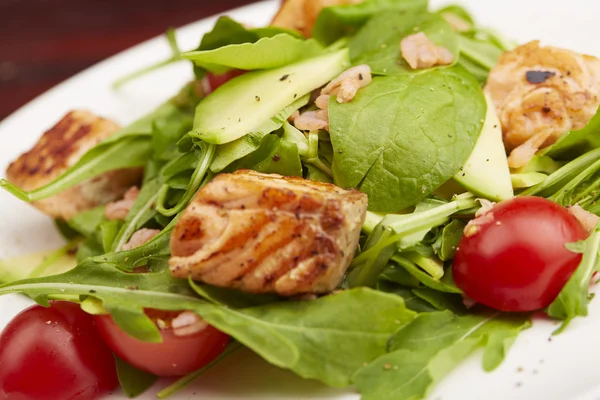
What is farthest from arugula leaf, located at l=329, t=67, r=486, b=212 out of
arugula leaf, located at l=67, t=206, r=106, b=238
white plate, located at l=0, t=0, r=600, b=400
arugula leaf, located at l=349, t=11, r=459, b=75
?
arugula leaf, located at l=67, t=206, r=106, b=238

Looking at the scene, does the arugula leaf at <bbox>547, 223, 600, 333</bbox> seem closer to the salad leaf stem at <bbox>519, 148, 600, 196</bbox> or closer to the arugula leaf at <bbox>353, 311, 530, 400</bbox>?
the arugula leaf at <bbox>353, 311, 530, 400</bbox>

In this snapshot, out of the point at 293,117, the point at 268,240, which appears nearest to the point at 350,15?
the point at 293,117

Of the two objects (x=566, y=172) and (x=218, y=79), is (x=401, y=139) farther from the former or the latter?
(x=218, y=79)

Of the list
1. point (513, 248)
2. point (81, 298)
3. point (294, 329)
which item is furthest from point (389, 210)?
point (81, 298)

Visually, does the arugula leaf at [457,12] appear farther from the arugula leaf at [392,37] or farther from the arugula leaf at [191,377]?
the arugula leaf at [191,377]

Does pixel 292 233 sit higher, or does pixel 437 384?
pixel 292 233

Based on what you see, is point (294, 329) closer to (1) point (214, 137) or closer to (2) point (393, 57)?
(1) point (214, 137)
